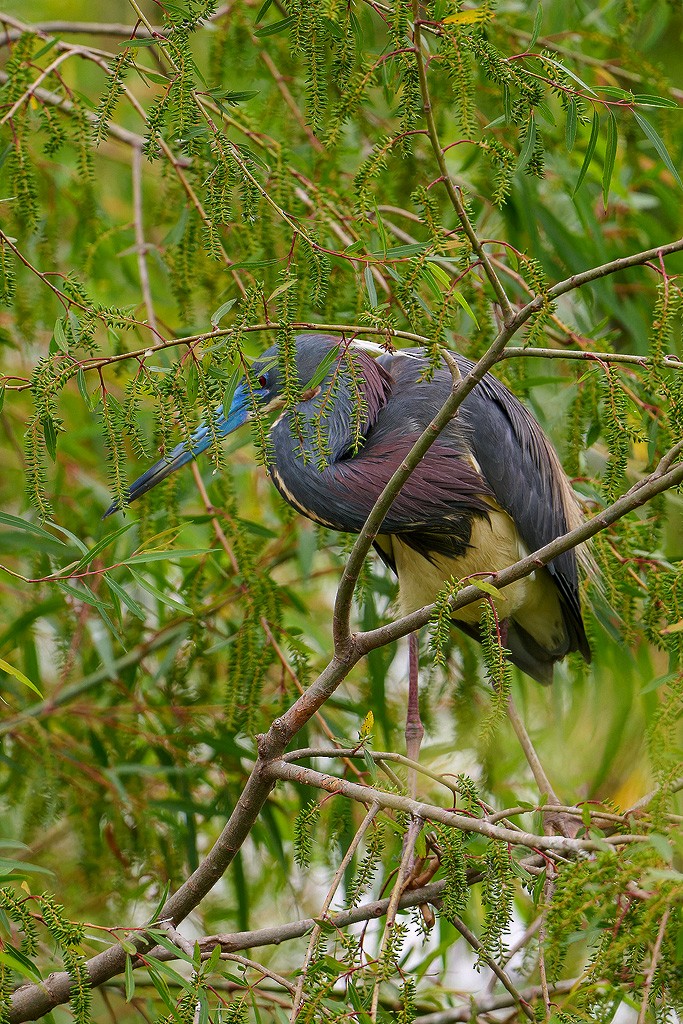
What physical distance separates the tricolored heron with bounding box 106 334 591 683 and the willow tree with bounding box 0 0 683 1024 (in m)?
0.10

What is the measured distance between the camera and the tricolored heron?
226 centimetres

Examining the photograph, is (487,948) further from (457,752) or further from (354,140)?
(354,140)

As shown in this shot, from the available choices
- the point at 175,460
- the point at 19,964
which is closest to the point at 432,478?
the point at 175,460

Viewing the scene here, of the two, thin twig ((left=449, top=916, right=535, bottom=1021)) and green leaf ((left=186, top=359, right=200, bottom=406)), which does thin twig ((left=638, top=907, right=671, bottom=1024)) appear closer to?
thin twig ((left=449, top=916, right=535, bottom=1021))

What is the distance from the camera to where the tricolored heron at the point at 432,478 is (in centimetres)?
226

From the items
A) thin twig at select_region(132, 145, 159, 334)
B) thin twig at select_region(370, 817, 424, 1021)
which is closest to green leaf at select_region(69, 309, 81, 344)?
thin twig at select_region(132, 145, 159, 334)

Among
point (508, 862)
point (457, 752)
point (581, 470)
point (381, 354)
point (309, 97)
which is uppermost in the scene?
point (309, 97)

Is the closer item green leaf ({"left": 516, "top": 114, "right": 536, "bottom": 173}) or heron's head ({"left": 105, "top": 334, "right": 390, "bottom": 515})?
green leaf ({"left": 516, "top": 114, "right": 536, "bottom": 173})

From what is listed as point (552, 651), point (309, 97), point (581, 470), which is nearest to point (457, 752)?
point (552, 651)

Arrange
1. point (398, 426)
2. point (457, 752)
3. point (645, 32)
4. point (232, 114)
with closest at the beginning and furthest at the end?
point (232, 114) → point (398, 426) → point (457, 752) → point (645, 32)

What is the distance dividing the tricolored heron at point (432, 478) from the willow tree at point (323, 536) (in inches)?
4.1

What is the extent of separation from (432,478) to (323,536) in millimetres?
562

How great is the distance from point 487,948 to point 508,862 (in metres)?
0.10

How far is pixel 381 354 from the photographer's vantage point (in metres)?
2.65
